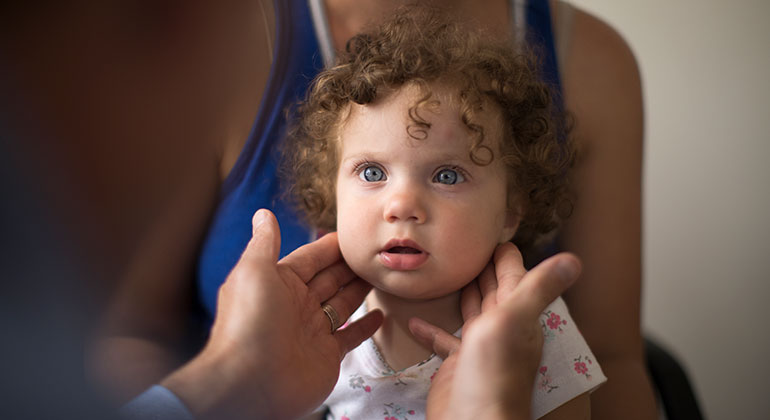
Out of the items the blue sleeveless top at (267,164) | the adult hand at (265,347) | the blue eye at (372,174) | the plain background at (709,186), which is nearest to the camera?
the adult hand at (265,347)

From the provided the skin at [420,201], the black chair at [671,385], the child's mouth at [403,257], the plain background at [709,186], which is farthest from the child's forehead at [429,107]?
the plain background at [709,186]

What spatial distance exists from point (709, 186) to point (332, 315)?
0.93 m

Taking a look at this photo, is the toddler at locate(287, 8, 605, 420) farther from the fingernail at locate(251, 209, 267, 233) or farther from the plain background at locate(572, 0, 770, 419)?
the plain background at locate(572, 0, 770, 419)

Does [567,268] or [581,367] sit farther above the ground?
[567,268]

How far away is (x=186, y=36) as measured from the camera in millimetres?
513

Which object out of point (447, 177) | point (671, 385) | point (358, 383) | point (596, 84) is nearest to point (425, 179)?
point (447, 177)

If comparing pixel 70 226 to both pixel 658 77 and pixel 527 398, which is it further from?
pixel 658 77

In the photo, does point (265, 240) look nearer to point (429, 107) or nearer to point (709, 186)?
point (429, 107)

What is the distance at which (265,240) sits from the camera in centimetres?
57

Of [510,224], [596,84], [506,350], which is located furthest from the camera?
[596,84]

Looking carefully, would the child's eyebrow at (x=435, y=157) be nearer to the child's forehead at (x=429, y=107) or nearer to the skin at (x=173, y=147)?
the child's forehead at (x=429, y=107)

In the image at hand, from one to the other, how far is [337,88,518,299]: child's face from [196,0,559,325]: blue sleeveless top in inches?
6.7

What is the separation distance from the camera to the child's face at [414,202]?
1.90ft

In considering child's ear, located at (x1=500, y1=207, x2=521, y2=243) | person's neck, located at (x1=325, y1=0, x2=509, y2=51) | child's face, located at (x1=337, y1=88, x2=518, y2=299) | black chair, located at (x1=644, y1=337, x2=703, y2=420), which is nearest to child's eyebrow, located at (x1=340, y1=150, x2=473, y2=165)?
child's face, located at (x1=337, y1=88, x2=518, y2=299)
